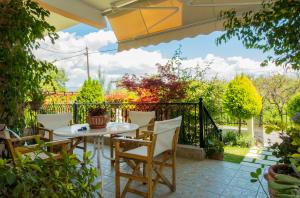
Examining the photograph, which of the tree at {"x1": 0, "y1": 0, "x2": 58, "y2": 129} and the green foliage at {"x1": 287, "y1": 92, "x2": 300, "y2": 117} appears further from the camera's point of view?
the green foliage at {"x1": 287, "y1": 92, "x2": 300, "y2": 117}

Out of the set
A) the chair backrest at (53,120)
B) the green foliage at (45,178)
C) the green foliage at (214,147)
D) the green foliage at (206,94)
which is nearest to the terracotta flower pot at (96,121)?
the chair backrest at (53,120)

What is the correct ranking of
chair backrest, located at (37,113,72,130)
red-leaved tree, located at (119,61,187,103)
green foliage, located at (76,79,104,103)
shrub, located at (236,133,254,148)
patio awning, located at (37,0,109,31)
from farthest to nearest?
1. green foliage, located at (76,79,104,103)
2. shrub, located at (236,133,254,148)
3. red-leaved tree, located at (119,61,187,103)
4. chair backrest, located at (37,113,72,130)
5. patio awning, located at (37,0,109,31)

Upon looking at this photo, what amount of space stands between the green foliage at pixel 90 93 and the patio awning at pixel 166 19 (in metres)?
4.02

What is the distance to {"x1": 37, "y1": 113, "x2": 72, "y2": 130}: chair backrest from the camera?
155 inches

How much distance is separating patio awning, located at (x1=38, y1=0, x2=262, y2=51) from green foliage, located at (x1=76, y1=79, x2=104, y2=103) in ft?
12.3

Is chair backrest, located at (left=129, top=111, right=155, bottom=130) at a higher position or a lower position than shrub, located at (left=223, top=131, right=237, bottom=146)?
higher

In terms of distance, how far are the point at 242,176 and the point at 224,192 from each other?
69 centimetres

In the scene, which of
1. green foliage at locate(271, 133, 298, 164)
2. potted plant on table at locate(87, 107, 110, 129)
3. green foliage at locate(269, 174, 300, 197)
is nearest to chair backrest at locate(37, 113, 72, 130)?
potted plant on table at locate(87, 107, 110, 129)

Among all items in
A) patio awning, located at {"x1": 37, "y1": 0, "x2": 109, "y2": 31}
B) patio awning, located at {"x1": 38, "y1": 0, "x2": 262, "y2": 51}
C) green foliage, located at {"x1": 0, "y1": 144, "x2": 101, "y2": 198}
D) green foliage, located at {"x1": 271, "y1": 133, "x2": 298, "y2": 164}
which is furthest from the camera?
patio awning, located at {"x1": 38, "y1": 0, "x2": 262, "y2": 51}

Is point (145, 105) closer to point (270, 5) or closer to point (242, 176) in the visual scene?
point (242, 176)

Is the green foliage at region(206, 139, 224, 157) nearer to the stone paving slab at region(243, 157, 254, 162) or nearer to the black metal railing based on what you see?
the black metal railing

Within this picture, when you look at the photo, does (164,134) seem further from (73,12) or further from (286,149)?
(73,12)

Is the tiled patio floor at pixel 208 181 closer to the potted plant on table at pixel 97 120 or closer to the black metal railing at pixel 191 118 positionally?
the black metal railing at pixel 191 118

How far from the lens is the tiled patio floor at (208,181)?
2.93 metres
